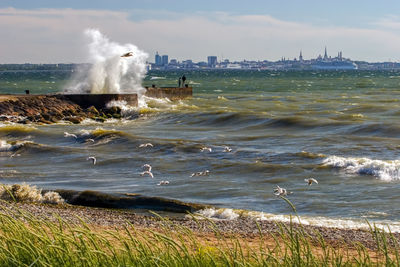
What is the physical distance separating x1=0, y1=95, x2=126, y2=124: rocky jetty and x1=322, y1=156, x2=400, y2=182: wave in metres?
18.7

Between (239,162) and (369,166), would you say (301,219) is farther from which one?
(239,162)

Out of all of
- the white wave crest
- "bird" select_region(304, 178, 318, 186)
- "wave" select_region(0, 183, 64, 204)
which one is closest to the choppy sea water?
"bird" select_region(304, 178, 318, 186)

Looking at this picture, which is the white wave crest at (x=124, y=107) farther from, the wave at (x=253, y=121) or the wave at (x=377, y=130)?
the wave at (x=377, y=130)

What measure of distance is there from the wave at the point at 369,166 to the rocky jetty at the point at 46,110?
18.7m

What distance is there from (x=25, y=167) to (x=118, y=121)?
60.3 feet

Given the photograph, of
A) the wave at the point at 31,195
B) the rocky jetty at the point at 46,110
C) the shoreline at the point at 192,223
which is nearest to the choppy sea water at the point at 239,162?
the shoreline at the point at 192,223

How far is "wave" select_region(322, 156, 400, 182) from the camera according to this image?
65.3 feet

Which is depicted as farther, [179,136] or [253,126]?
[253,126]

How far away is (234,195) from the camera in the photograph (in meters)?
17.3

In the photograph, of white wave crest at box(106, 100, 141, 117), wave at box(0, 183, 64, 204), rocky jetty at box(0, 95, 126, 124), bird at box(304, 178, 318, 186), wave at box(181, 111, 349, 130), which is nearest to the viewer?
wave at box(0, 183, 64, 204)

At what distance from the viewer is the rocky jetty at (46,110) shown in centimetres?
3747

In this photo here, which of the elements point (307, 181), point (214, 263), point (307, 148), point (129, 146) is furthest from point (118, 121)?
point (214, 263)

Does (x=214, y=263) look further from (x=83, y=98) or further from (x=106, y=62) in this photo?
(x=106, y=62)

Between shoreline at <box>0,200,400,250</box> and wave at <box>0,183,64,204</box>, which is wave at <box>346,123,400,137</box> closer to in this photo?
wave at <box>0,183,64,204</box>
